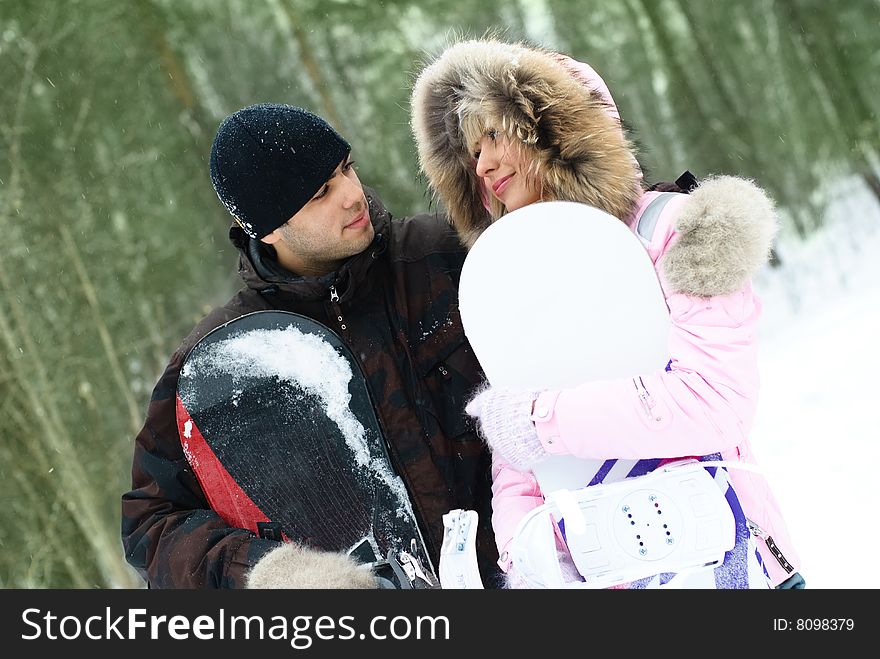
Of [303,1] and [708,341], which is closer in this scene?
[708,341]

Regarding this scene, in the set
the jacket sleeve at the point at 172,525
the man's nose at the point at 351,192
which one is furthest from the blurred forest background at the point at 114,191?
the jacket sleeve at the point at 172,525

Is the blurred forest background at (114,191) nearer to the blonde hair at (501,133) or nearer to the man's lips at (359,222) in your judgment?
the man's lips at (359,222)

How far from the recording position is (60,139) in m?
6.84

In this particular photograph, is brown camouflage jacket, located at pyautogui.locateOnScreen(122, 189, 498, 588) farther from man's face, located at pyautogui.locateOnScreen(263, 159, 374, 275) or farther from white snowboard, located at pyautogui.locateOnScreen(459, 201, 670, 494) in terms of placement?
white snowboard, located at pyautogui.locateOnScreen(459, 201, 670, 494)

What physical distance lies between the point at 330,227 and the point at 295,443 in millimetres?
598

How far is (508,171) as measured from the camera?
1.91m

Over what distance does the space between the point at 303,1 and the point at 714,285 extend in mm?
7396

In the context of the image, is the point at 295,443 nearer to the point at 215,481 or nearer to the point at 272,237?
the point at 215,481

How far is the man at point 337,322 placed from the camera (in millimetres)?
2105

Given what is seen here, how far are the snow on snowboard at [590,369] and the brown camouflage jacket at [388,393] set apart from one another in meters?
0.35

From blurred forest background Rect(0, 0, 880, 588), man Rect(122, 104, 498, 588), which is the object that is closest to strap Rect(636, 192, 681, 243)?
man Rect(122, 104, 498, 588)
